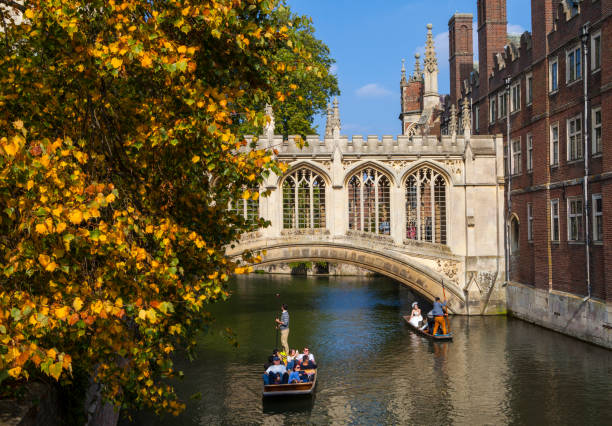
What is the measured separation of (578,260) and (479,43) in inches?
527

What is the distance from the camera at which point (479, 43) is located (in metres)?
29.3

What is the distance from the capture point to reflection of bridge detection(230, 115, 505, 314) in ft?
83.1

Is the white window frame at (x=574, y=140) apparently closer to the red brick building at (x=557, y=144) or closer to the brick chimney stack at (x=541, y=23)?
the red brick building at (x=557, y=144)

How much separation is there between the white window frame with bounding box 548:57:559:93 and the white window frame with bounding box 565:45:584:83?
77 cm

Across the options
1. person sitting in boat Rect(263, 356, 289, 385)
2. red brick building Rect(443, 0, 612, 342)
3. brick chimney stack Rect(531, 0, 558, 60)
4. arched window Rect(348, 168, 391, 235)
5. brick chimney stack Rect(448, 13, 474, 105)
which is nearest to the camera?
person sitting in boat Rect(263, 356, 289, 385)

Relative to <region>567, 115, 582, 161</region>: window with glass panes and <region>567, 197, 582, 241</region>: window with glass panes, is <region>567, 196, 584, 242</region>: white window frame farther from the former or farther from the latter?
<region>567, 115, 582, 161</region>: window with glass panes

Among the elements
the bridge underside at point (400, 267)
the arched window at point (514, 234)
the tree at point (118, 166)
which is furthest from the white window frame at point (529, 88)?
the tree at point (118, 166)

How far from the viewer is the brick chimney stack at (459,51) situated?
32.1 meters

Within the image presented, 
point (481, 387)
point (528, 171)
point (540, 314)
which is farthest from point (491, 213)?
point (481, 387)

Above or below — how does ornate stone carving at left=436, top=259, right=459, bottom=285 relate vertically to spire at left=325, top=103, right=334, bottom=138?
below

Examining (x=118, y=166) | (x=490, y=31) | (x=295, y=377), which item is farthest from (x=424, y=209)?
(x=118, y=166)

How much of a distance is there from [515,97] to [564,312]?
959cm

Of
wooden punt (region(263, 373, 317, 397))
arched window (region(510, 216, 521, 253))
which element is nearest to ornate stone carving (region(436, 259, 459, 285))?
arched window (region(510, 216, 521, 253))

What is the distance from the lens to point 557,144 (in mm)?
21781
